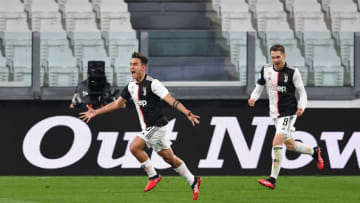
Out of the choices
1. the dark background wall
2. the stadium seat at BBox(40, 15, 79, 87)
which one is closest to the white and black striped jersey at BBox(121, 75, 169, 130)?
the dark background wall

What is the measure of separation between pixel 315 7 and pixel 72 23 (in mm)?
6355

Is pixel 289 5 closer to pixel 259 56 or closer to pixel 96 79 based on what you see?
pixel 259 56

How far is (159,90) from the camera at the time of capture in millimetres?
9703

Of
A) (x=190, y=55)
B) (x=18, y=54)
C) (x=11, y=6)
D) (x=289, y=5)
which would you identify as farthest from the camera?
(x=289, y=5)

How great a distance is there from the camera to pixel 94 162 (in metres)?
13.5

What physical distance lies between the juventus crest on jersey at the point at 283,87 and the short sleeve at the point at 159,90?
206 cm

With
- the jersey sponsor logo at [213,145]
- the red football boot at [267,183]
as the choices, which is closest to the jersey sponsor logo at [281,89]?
the red football boot at [267,183]

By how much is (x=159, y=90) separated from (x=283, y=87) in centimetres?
220

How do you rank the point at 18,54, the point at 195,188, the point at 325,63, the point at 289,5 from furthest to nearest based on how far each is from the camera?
the point at 289,5 < the point at 325,63 < the point at 18,54 < the point at 195,188

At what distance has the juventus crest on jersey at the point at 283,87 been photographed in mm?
11070

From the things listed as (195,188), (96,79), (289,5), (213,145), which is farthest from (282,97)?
(289,5)

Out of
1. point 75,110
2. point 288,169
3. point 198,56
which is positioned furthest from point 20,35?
point 288,169

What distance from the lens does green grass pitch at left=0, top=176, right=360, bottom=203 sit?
9.84 m

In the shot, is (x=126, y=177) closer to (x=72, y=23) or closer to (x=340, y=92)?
(x=340, y=92)
